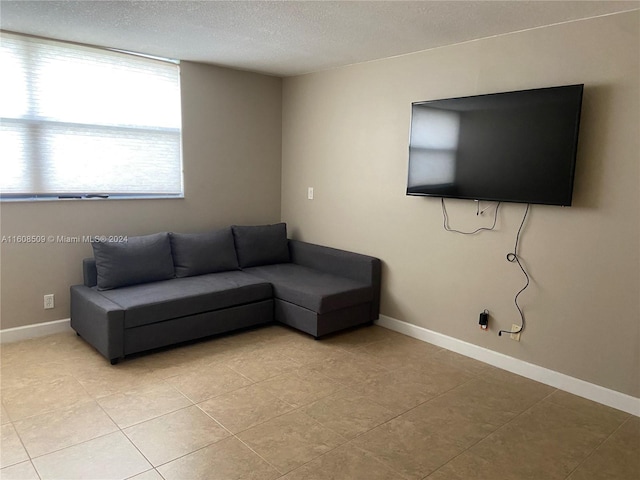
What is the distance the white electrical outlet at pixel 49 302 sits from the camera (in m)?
3.84

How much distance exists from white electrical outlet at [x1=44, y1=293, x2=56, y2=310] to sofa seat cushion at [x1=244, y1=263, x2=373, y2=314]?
165cm

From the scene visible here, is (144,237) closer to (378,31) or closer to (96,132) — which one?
(96,132)

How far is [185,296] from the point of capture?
364 centimetres

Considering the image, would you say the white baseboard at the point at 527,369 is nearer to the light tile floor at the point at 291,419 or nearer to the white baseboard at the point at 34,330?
the light tile floor at the point at 291,419

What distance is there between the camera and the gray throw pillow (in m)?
3.72

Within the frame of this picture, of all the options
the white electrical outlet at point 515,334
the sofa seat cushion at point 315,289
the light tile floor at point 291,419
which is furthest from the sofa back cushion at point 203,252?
the white electrical outlet at point 515,334

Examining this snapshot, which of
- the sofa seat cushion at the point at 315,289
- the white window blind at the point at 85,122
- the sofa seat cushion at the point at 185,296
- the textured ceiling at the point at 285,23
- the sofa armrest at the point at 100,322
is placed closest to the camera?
the textured ceiling at the point at 285,23

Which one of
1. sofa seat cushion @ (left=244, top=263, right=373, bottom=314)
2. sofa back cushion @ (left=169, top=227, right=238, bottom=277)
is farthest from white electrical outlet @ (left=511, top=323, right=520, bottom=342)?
sofa back cushion @ (left=169, top=227, right=238, bottom=277)

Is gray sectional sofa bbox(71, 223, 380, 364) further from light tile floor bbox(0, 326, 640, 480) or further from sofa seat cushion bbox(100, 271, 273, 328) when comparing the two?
light tile floor bbox(0, 326, 640, 480)

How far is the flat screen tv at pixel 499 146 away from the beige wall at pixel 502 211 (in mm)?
142

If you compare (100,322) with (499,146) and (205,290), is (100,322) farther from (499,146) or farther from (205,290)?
(499,146)

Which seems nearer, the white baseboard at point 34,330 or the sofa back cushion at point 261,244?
the white baseboard at point 34,330

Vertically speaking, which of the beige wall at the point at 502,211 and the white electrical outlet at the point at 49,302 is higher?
the beige wall at the point at 502,211

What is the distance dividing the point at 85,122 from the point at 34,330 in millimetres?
1749
